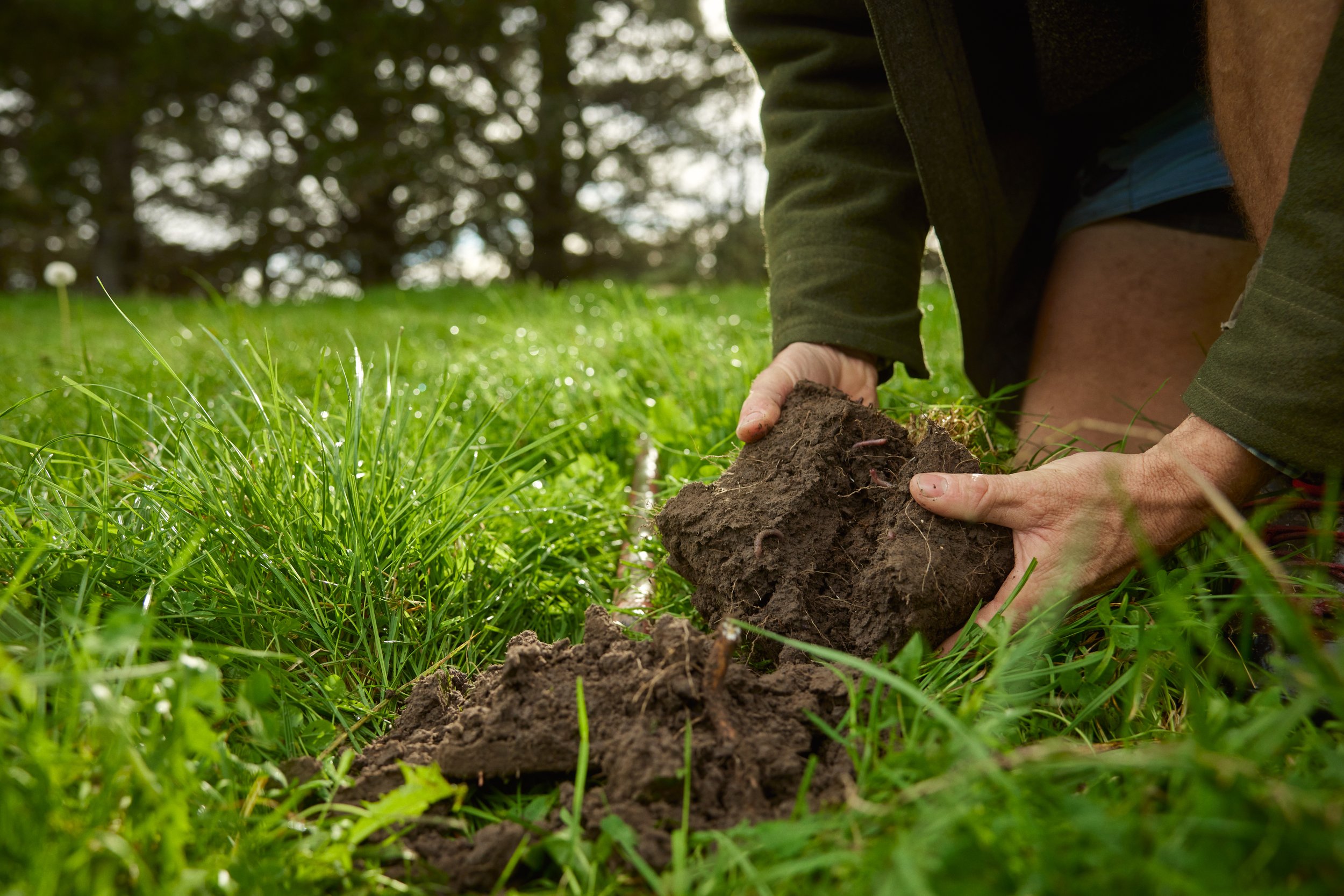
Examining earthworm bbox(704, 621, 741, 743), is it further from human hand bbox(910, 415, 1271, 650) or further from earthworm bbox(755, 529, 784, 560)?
human hand bbox(910, 415, 1271, 650)

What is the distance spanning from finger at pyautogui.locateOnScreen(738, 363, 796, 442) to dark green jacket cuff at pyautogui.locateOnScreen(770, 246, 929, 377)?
0.20m

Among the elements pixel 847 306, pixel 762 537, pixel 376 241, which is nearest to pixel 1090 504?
pixel 762 537

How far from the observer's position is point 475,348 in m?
4.07

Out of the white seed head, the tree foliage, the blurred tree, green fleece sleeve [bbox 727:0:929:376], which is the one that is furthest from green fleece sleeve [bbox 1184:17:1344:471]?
the blurred tree

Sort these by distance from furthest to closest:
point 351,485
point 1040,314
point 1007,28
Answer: point 1040,314 → point 1007,28 → point 351,485

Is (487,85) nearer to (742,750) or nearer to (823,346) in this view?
(823,346)

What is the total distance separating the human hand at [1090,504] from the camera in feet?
4.60

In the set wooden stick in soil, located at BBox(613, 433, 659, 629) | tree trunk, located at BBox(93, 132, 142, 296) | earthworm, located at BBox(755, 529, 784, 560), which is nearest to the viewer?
earthworm, located at BBox(755, 529, 784, 560)

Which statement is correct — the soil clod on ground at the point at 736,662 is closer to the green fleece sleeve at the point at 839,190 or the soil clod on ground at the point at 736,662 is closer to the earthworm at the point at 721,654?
the earthworm at the point at 721,654

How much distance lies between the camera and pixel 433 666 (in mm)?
1495

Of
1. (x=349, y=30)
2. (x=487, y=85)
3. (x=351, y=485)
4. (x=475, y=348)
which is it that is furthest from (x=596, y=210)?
(x=351, y=485)

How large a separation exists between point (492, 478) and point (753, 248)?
10.4m

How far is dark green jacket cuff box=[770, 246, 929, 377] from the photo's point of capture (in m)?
2.10

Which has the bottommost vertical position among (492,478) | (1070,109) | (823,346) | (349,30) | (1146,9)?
(492,478)
